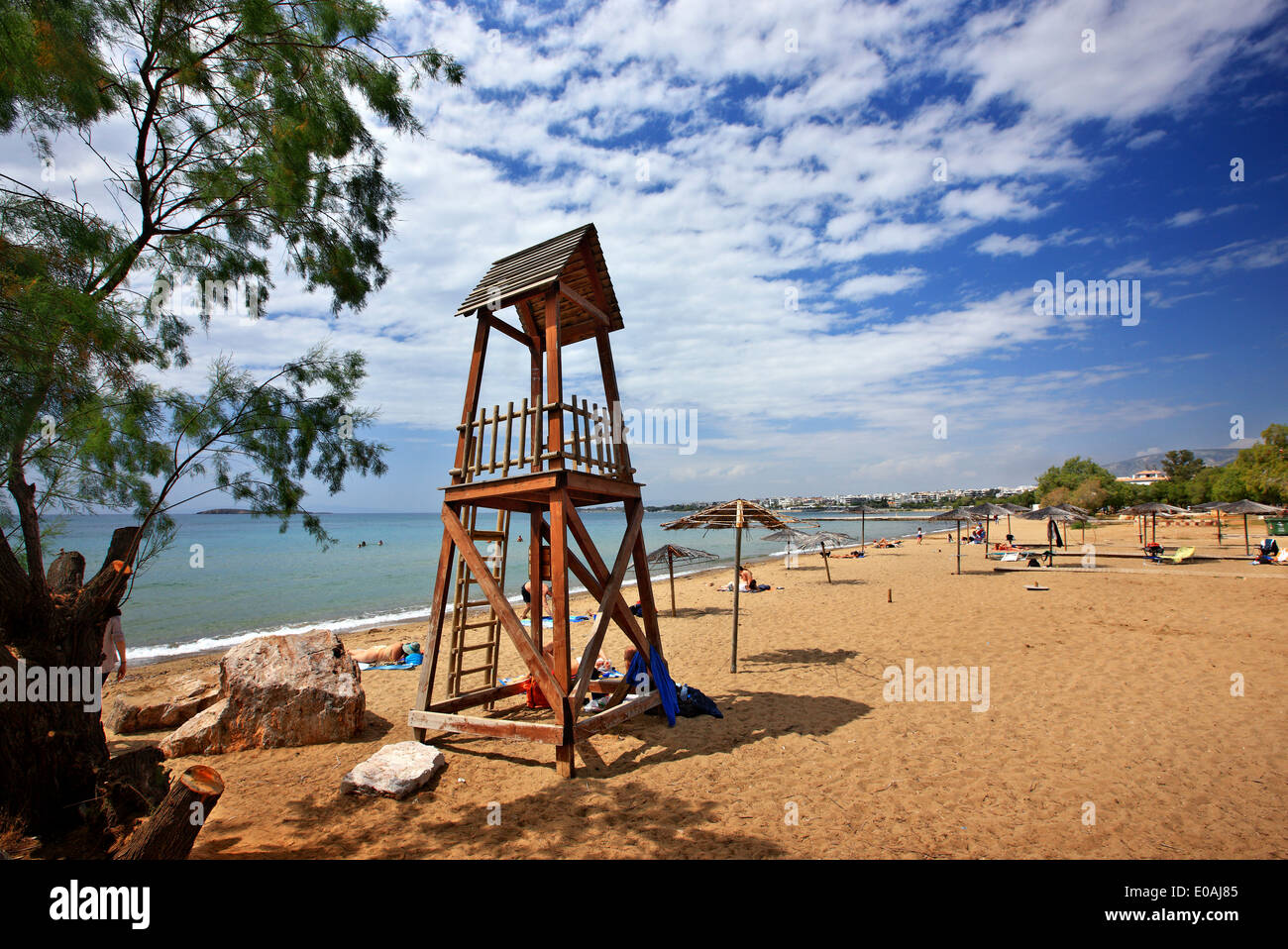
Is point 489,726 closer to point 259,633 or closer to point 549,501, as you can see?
point 549,501

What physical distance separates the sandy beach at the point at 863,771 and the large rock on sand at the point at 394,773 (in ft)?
0.54

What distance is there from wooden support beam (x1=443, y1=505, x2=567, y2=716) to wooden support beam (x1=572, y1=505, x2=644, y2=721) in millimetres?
260

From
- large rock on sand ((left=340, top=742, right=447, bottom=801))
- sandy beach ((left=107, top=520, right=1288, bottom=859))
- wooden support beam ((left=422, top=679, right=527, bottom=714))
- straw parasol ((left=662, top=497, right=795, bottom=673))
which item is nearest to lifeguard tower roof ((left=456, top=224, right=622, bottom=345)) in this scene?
straw parasol ((left=662, top=497, right=795, bottom=673))

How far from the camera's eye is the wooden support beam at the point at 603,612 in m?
6.08

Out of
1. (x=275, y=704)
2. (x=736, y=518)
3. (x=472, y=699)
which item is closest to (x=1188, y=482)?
(x=736, y=518)

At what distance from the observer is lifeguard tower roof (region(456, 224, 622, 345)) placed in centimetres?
679

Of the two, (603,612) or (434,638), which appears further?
(434,638)

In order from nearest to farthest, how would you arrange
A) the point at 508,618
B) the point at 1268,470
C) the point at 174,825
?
1. the point at 174,825
2. the point at 508,618
3. the point at 1268,470

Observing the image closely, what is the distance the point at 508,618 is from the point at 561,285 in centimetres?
385

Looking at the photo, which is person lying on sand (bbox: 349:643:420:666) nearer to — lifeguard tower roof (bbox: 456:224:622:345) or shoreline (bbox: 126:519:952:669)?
shoreline (bbox: 126:519:952:669)

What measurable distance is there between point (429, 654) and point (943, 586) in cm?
1934

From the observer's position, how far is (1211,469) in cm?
7712

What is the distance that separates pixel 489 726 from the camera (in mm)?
6180
